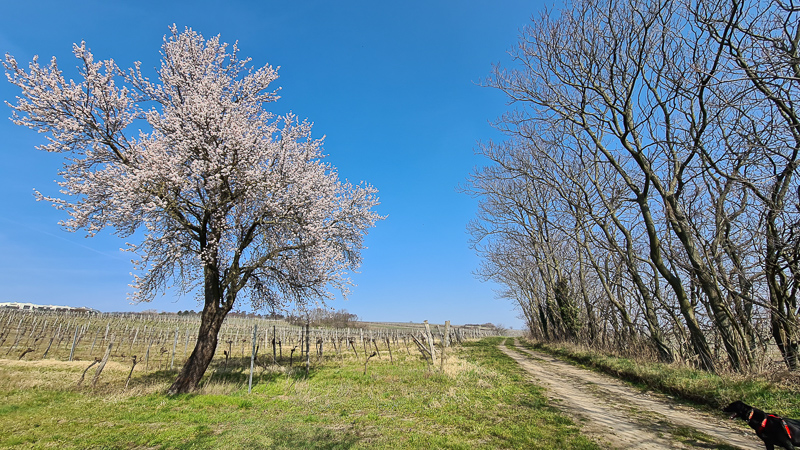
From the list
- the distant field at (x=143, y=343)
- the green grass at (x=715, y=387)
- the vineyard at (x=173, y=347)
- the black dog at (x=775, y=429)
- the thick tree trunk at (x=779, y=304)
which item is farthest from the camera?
the distant field at (x=143, y=343)

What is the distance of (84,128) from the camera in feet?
31.5

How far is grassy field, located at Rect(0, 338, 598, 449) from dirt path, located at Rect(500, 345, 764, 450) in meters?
0.47

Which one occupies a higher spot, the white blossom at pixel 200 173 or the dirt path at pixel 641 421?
the white blossom at pixel 200 173

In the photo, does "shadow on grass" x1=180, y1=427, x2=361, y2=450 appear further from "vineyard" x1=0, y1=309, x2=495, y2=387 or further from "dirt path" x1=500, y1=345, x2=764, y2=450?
"vineyard" x1=0, y1=309, x2=495, y2=387

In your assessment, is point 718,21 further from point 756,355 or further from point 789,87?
point 756,355

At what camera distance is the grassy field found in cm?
575

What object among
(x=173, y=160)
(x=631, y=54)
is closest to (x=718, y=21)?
(x=631, y=54)

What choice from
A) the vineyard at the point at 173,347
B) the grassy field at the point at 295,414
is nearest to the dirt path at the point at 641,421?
the grassy field at the point at 295,414

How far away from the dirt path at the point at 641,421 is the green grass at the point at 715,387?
489mm

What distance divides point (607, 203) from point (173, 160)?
47.4ft

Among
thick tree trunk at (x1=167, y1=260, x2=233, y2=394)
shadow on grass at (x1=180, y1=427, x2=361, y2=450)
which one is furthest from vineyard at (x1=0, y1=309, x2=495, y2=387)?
shadow on grass at (x1=180, y1=427, x2=361, y2=450)

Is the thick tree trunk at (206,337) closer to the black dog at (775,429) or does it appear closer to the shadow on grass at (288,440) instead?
the shadow on grass at (288,440)

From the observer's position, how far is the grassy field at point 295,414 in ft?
18.9

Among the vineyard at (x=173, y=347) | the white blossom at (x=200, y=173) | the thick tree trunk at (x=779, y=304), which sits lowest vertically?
the vineyard at (x=173, y=347)
